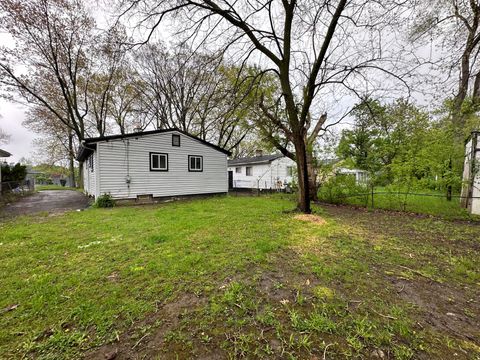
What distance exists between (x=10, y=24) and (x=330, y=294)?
17079 mm

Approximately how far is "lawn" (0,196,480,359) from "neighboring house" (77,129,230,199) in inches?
197

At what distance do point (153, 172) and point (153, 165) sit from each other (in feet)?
1.22

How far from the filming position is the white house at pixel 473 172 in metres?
6.55

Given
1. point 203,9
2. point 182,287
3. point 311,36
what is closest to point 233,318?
point 182,287

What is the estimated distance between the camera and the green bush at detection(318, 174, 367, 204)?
953 centimetres

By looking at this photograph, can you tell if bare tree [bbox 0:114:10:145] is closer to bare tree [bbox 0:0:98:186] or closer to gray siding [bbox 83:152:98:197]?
bare tree [bbox 0:0:98:186]

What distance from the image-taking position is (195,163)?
12242 mm

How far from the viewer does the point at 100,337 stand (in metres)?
1.81

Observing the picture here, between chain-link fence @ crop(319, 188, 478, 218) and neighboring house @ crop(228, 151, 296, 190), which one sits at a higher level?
neighboring house @ crop(228, 151, 296, 190)

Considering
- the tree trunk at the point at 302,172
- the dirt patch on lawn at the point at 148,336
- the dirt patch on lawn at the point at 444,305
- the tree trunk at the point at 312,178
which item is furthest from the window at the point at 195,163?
the dirt patch on lawn at the point at 444,305

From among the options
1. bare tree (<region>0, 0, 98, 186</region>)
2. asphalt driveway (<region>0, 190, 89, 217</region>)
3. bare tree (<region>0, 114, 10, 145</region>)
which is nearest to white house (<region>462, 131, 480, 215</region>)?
asphalt driveway (<region>0, 190, 89, 217</region>)

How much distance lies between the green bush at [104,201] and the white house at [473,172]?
13643 mm

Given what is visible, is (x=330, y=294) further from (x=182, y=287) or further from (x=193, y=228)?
(x=193, y=228)

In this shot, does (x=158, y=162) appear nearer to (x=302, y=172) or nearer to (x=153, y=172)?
(x=153, y=172)
